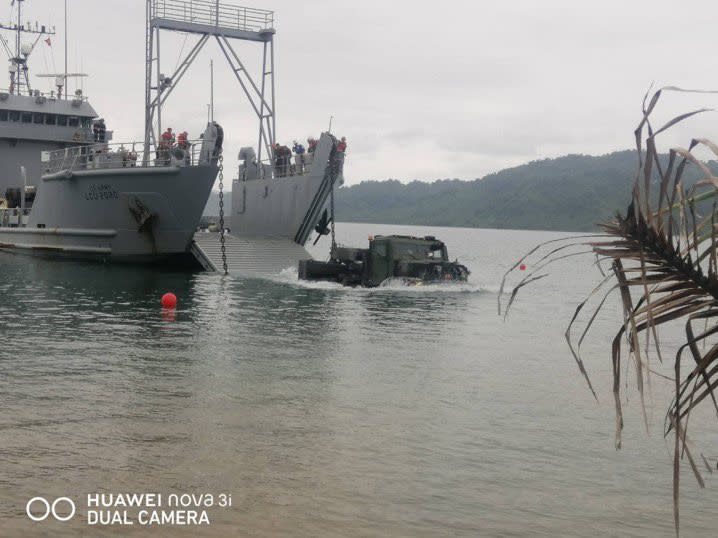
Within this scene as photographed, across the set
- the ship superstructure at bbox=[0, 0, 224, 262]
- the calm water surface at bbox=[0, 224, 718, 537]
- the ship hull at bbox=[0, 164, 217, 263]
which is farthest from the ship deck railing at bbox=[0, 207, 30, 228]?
the calm water surface at bbox=[0, 224, 718, 537]

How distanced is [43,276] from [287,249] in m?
9.55

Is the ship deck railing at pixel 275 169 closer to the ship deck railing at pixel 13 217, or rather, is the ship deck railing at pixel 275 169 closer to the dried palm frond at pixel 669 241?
the ship deck railing at pixel 13 217

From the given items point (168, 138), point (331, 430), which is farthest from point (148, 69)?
point (331, 430)

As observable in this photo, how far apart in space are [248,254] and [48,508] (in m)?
27.4

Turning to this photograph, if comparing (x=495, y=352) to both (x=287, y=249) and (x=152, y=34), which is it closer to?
(x=287, y=249)

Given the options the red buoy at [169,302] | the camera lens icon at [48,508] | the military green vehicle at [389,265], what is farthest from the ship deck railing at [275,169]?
the camera lens icon at [48,508]

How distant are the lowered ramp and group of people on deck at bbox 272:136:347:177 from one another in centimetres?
305

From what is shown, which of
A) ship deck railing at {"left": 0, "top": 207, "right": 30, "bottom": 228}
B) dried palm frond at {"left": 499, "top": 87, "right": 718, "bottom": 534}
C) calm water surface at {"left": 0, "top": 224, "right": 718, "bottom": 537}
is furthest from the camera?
ship deck railing at {"left": 0, "top": 207, "right": 30, "bottom": 228}

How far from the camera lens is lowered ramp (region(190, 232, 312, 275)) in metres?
32.9

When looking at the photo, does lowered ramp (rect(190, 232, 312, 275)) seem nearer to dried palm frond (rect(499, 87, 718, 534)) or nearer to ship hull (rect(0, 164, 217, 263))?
ship hull (rect(0, 164, 217, 263))

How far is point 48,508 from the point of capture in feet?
21.8

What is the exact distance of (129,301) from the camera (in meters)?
22.1

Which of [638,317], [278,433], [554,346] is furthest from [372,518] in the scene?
[554,346]

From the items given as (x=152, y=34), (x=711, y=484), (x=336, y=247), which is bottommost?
(x=711, y=484)
